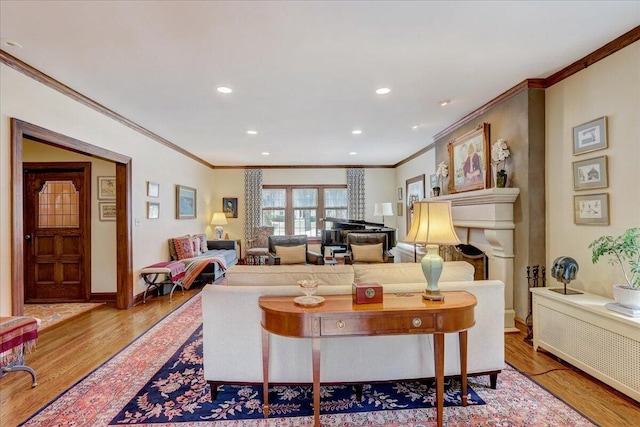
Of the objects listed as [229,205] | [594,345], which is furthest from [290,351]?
[229,205]

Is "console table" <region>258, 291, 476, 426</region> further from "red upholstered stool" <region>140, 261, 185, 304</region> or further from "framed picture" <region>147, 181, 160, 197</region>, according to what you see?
"framed picture" <region>147, 181, 160, 197</region>

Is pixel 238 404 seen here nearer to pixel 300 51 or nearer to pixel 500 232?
pixel 300 51

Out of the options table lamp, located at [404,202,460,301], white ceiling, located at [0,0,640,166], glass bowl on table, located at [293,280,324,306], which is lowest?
glass bowl on table, located at [293,280,324,306]

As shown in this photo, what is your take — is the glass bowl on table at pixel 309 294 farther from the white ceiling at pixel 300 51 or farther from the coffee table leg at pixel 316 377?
the white ceiling at pixel 300 51

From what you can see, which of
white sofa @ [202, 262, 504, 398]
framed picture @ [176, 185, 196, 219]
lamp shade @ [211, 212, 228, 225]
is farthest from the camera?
lamp shade @ [211, 212, 228, 225]

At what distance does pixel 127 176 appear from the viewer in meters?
4.51

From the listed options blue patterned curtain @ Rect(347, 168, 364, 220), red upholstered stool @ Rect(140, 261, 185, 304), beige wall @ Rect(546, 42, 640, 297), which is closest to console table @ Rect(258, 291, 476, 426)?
beige wall @ Rect(546, 42, 640, 297)

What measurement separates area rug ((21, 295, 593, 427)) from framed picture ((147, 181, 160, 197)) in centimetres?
298

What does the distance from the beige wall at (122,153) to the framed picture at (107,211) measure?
14.9 inches

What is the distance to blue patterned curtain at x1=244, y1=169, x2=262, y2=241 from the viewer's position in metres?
8.48

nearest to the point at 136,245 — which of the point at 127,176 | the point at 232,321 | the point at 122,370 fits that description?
the point at 127,176

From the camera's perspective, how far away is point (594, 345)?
243cm

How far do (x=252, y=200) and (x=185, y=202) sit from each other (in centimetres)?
208

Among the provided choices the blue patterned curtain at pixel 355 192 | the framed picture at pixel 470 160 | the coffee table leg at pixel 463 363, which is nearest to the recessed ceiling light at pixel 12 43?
the coffee table leg at pixel 463 363
